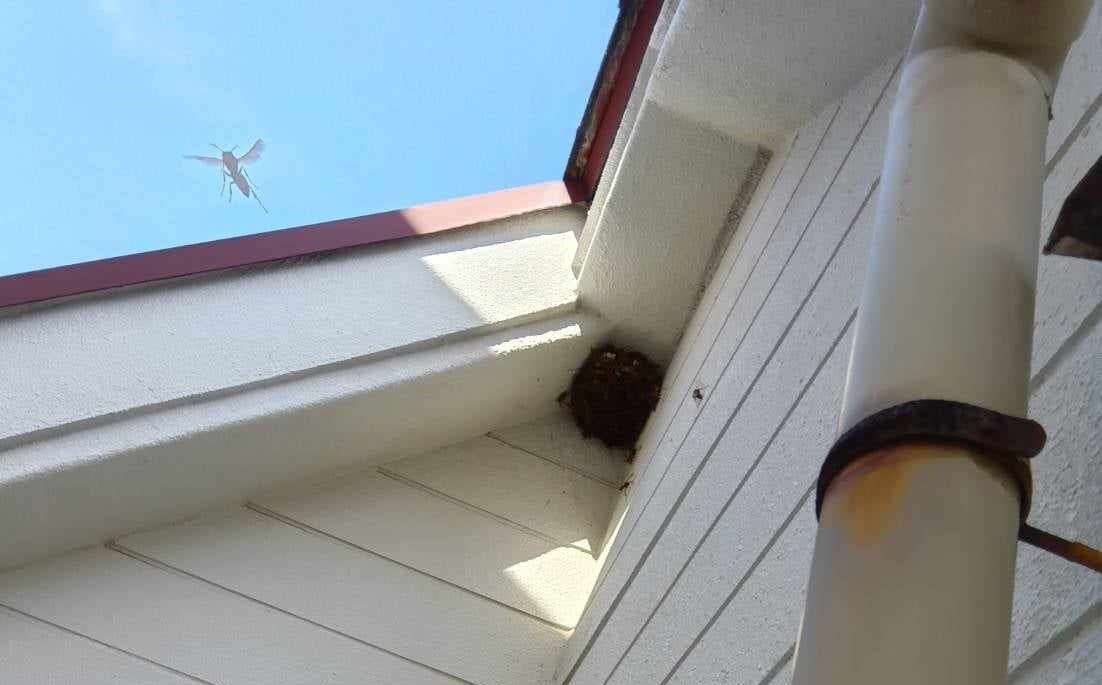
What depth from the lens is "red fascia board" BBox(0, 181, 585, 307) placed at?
1.84 metres

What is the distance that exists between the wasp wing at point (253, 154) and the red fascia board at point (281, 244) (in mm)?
428

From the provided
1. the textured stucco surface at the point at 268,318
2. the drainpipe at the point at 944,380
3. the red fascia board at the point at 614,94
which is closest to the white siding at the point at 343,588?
the textured stucco surface at the point at 268,318

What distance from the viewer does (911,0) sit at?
1272 mm

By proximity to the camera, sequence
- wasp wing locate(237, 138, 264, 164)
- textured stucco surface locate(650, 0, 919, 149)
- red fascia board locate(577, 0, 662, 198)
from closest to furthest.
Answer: textured stucco surface locate(650, 0, 919, 149) → red fascia board locate(577, 0, 662, 198) → wasp wing locate(237, 138, 264, 164)

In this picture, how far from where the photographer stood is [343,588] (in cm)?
189

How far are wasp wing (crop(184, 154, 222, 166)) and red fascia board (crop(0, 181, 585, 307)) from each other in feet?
1.56

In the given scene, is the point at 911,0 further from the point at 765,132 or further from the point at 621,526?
the point at 621,526

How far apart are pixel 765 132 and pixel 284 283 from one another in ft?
3.12

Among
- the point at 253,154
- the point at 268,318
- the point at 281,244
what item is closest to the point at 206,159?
the point at 253,154

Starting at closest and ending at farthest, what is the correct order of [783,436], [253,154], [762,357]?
[783,436] < [762,357] < [253,154]

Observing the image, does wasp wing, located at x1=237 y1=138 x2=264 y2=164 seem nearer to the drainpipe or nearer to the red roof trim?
the red roof trim

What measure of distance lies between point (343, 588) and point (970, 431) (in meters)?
1.57

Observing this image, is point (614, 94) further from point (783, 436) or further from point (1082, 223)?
point (1082, 223)

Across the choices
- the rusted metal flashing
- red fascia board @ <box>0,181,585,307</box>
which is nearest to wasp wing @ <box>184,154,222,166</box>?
red fascia board @ <box>0,181,585,307</box>
